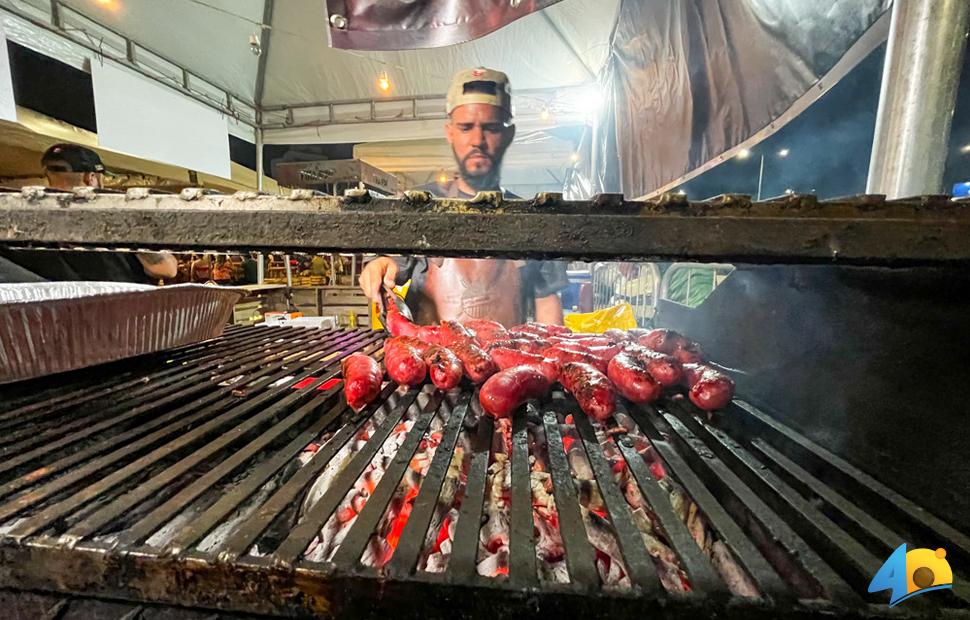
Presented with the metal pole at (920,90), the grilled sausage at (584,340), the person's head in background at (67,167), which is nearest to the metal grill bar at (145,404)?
the grilled sausage at (584,340)

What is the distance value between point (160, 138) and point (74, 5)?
1.19 metres

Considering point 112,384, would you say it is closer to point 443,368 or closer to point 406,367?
point 406,367

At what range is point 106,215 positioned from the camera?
661 mm

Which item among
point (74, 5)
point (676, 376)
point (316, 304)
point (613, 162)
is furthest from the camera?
point (316, 304)

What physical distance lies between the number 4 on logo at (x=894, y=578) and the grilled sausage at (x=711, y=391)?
72cm

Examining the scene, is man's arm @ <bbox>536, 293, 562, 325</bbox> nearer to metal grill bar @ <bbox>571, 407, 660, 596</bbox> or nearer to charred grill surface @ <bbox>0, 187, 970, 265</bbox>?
metal grill bar @ <bbox>571, 407, 660, 596</bbox>

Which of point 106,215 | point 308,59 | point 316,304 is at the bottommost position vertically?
point 316,304

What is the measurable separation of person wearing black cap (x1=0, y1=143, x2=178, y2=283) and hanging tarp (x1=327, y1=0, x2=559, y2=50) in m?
2.26

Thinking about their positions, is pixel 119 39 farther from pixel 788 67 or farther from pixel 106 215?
pixel 788 67

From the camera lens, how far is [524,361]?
1521 mm

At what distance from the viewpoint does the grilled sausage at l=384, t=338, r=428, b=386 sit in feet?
4.88

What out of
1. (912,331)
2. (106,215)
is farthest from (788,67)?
(106,215)

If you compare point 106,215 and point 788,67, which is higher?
point 788,67

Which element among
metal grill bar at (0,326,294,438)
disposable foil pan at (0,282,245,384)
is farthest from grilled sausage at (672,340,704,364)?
disposable foil pan at (0,282,245,384)
